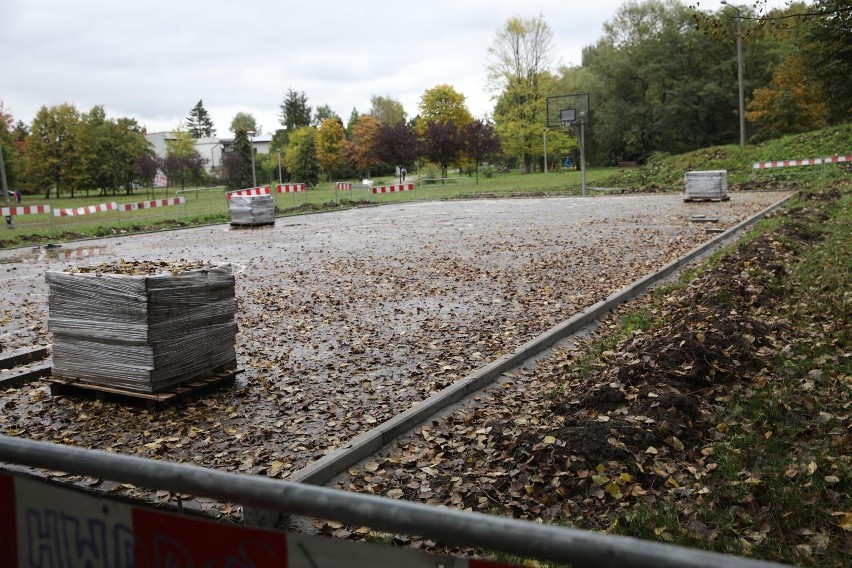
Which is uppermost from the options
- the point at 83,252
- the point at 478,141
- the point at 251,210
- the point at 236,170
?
the point at 478,141

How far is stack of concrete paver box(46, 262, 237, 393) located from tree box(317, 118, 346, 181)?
255 feet

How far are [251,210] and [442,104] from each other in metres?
50.6

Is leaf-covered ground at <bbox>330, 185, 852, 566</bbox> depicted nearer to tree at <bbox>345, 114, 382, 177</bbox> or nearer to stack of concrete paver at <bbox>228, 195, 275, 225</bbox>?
stack of concrete paver at <bbox>228, 195, 275, 225</bbox>

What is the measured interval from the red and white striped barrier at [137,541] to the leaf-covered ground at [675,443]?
2.62 metres

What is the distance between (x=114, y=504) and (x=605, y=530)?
321 cm

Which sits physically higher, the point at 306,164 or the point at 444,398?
the point at 306,164

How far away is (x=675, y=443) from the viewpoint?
5410 millimetres

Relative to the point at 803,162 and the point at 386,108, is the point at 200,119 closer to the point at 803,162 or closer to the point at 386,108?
the point at 386,108

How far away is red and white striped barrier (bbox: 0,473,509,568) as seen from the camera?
5.72 feet

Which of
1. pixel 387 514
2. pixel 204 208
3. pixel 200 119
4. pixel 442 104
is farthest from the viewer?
pixel 200 119

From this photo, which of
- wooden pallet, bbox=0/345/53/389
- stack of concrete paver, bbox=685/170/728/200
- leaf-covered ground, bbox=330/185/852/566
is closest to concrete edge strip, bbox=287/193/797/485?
leaf-covered ground, bbox=330/185/852/566

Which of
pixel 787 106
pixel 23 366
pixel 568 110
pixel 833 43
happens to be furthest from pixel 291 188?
pixel 787 106

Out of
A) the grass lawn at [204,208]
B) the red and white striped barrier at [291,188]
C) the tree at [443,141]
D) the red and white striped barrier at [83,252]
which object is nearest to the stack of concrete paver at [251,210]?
the grass lawn at [204,208]

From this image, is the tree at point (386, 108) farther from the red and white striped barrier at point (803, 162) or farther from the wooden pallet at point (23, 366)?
the wooden pallet at point (23, 366)
